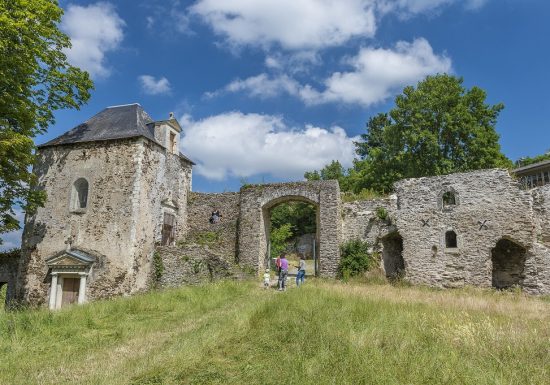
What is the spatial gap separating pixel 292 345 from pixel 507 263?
12.9 meters

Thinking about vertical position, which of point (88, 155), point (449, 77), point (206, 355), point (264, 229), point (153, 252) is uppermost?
point (449, 77)

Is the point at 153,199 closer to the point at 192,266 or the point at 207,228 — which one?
the point at 207,228

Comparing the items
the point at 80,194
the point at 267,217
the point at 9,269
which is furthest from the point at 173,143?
the point at 9,269

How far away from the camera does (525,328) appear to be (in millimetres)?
7141

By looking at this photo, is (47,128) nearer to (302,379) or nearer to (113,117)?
(113,117)

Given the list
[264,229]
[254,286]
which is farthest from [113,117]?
[254,286]

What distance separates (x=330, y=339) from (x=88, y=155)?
14757 mm

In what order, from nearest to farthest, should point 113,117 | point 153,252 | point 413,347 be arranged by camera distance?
point 413,347 → point 153,252 → point 113,117

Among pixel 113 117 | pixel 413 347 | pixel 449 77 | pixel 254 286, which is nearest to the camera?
pixel 413 347

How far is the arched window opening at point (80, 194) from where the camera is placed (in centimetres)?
1740

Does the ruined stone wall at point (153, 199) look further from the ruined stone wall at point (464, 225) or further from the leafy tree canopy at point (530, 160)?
the leafy tree canopy at point (530, 160)

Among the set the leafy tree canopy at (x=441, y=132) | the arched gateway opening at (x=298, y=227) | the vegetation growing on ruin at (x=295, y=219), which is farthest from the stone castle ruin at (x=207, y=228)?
the vegetation growing on ruin at (x=295, y=219)

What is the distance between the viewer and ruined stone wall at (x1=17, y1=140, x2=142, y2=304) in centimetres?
1619

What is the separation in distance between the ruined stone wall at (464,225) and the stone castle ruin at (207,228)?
4 centimetres
